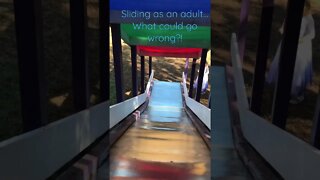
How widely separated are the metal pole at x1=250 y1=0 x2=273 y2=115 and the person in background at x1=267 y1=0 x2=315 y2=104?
1.76 m

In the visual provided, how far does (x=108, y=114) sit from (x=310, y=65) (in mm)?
4485

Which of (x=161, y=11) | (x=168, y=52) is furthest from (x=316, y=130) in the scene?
(x=168, y=52)

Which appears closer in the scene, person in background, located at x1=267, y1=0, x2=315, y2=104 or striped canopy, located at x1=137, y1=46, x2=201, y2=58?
person in background, located at x1=267, y1=0, x2=315, y2=104

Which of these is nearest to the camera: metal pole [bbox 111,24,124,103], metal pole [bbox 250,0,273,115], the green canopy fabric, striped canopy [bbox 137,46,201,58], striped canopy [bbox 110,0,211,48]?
metal pole [bbox 250,0,273,115]

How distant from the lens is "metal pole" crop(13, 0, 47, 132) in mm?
4035

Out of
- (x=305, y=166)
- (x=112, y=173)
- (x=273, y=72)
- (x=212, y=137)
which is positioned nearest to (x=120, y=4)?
(x=212, y=137)

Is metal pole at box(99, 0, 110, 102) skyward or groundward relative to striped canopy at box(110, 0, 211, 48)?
groundward

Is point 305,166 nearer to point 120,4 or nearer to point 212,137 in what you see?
point 212,137

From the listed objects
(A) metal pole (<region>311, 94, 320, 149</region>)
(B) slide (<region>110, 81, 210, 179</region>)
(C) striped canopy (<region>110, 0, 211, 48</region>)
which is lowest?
(B) slide (<region>110, 81, 210, 179</region>)

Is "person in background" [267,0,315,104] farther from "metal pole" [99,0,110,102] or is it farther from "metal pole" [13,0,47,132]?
"metal pole" [99,0,110,102]

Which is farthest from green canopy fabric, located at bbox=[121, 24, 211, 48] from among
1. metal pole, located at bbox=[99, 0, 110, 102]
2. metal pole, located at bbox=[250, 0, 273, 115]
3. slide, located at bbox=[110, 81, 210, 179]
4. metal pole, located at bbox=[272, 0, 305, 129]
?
metal pole, located at bbox=[272, 0, 305, 129]

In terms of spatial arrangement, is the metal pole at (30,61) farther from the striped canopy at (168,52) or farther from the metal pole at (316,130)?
the striped canopy at (168,52)

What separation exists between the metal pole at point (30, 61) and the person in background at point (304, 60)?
2.86m

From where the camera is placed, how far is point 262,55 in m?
7.00
